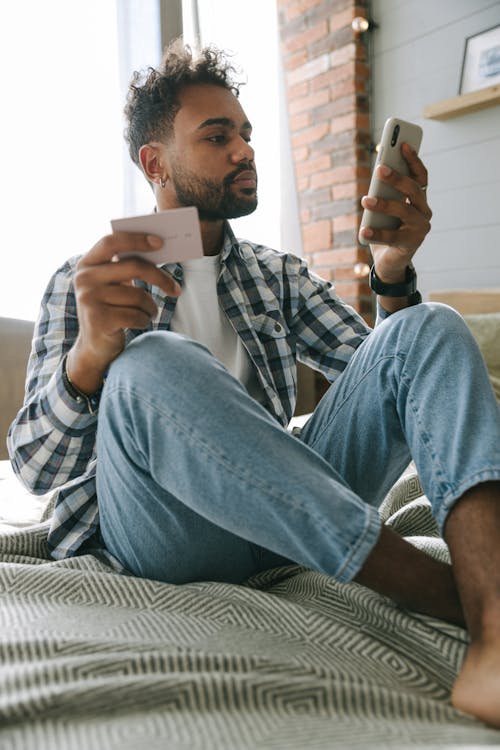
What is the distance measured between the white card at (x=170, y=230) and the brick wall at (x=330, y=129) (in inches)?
73.3

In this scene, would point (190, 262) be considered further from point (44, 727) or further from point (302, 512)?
point (44, 727)

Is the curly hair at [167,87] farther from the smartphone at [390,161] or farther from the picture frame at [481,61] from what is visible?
the picture frame at [481,61]

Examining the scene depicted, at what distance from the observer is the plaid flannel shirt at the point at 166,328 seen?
2.86 ft

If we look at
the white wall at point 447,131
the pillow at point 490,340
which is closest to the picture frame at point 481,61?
the white wall at point 447,131

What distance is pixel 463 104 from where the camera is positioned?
211 cm

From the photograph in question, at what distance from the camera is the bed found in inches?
18.0

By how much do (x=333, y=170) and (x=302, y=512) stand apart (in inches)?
88.8

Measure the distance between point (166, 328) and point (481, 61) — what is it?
1.66 meters

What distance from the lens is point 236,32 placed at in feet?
8.67

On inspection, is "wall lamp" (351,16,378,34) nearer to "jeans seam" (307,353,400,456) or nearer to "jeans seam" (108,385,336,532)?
"jeans seam" (307,353,400,456)

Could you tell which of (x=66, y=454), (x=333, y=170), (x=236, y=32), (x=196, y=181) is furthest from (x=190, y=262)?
(x=236, y=32)

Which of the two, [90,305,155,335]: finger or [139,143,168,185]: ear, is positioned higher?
[139,143,168,185]: ear

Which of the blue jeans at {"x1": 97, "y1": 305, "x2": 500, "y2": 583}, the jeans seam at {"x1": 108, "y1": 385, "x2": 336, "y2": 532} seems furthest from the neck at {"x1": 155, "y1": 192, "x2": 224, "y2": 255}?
the jeans seam at {"x1": 108, "y1": 385, "x2": 336, "y2": 532}

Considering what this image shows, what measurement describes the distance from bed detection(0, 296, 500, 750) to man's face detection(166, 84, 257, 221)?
0.75 metres
